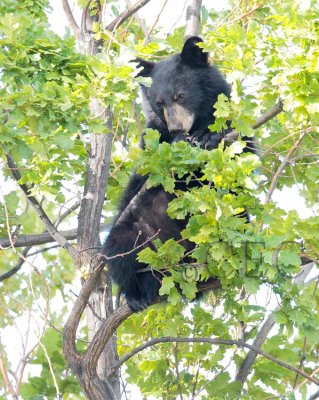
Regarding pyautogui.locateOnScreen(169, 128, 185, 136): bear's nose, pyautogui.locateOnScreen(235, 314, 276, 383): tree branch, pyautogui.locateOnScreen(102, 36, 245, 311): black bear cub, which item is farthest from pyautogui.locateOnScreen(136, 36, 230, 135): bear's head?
pyautogui.locateOnScreen(235, 314, 276, 383): tree branch

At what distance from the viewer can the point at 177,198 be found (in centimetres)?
457

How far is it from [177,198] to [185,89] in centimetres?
246

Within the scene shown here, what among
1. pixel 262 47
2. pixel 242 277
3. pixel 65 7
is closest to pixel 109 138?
pixel 65 7

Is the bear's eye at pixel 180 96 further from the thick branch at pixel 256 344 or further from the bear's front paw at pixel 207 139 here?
the thick branch at pixel 256 344

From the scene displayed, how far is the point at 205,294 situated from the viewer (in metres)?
6.16

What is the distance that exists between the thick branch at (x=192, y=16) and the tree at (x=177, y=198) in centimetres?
2

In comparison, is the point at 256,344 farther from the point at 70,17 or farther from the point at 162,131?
the point at 70,17

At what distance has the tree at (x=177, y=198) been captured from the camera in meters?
4.41

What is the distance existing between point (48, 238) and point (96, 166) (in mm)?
697

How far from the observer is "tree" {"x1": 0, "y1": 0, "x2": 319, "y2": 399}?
14.5 ft

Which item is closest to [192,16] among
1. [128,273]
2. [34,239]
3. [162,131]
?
[162,131]

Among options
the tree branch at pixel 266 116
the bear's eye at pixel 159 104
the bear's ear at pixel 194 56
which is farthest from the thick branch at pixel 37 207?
the bear's ear at pixel 194 56

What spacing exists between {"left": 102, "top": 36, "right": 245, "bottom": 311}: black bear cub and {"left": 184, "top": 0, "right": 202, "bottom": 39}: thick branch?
0.08 m

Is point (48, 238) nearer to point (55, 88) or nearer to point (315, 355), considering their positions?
point (55, 88)
